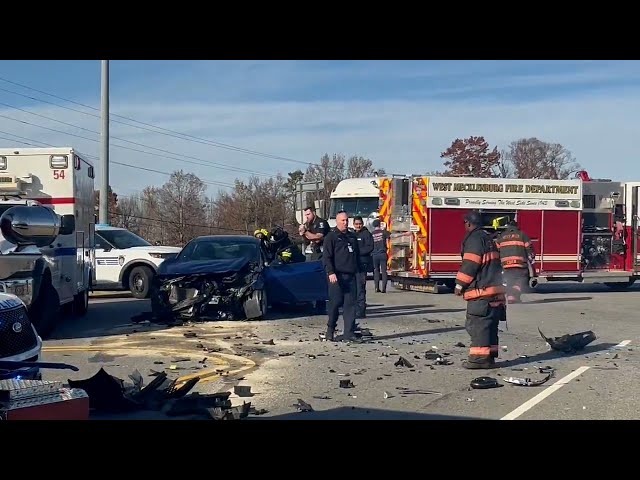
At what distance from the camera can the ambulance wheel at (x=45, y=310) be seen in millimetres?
11469

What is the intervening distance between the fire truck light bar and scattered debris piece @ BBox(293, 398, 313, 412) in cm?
723

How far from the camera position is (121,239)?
62.0ft

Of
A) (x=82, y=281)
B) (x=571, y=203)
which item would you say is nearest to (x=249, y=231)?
(x=571, y=203)

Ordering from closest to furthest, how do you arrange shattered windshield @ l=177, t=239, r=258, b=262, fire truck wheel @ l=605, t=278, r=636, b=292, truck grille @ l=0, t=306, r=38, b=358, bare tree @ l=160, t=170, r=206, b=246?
truck grille @ l=0, t=306, r=38, b=358 < shattered windshield @ l=177, t=239, r=258, b=262 < fire truck wheel @ l=605, t=278, r=636, b=292 < bare tree @ l=160, t=170, r=206, b=246

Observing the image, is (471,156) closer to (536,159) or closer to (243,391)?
(536,159)

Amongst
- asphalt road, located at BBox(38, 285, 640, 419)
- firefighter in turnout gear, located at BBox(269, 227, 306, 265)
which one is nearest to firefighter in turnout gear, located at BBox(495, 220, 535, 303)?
asphalt road, located at BBox(38, 285, 640, 419)

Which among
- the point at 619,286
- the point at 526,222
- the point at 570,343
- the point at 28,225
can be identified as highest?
the point at 526,222

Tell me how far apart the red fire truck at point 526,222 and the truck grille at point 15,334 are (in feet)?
46.8

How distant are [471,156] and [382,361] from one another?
4540 cm

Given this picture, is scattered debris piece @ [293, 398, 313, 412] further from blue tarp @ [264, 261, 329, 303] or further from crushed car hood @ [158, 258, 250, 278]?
blue tarp @ [264, 261, 329, 303]

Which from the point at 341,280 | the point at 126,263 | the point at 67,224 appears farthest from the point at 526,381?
the point at 126,263

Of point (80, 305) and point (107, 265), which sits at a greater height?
point (107, 265)

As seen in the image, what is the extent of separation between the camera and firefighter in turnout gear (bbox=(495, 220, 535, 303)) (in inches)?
644

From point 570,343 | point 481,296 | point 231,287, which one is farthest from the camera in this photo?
point 231,287
